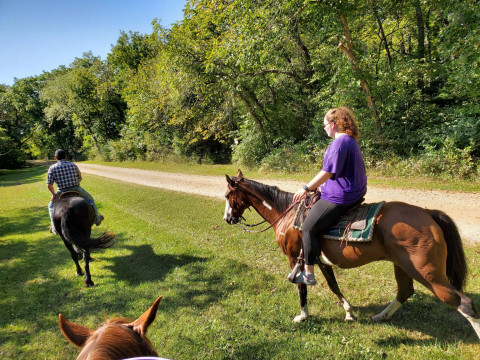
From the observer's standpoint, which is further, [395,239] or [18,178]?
[18,178]

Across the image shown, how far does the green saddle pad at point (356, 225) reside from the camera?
2928 mm

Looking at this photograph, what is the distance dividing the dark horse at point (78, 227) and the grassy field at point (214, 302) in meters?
0.76

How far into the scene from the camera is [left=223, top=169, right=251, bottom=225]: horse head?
14.8 feet

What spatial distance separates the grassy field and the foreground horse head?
219 cm

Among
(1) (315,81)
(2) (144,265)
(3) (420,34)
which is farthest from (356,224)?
(1) (315,81)

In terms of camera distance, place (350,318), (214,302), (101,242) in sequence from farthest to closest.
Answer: (101,242)
(214,302)
(350,318)

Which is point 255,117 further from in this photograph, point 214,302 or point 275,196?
point 214,302

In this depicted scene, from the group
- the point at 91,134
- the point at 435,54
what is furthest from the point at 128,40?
the point at 435,54

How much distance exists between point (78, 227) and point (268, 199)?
4792 mm

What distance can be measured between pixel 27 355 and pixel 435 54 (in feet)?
55.9

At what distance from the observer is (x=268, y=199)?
434 cm

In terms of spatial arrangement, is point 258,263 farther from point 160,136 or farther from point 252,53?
point 160,136

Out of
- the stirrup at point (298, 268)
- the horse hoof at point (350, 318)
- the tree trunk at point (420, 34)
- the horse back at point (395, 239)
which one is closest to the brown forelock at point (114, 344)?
the stirrup at point (298, 268)

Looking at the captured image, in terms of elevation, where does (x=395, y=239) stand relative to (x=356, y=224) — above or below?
below
